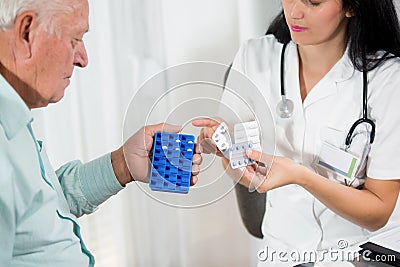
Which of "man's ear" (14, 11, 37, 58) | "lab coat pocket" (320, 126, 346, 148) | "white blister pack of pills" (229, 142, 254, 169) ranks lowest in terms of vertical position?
"lab coat pocket" (320, 126, 346, 148)

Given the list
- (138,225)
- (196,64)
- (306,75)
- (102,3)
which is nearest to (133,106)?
(196,64)

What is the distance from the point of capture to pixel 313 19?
4.89 ft

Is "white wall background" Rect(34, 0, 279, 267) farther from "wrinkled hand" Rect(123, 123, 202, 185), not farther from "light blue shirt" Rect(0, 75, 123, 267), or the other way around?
"light blue shirt" Rect(0, 75, 123, 267)

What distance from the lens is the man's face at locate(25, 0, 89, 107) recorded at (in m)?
1.00

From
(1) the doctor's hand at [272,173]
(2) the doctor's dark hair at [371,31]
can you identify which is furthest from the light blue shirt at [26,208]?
(2) the doctor's dark hair at [371,31]

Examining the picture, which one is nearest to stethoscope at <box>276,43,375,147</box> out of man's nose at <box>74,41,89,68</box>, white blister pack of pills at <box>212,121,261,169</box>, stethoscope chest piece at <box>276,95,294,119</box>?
stethoscope chest piece at <box>276,95,294,119</box>

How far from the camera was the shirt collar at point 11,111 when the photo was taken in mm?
927

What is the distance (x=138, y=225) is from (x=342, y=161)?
86cm

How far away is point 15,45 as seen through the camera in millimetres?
979

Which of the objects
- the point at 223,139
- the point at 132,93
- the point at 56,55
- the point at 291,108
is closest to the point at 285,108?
the point at 291,108

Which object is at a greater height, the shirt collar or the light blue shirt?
the shirt collar

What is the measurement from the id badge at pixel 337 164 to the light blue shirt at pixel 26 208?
660mm

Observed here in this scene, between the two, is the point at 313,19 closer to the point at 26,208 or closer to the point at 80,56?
the point at 80,56

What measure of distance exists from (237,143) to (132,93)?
0.76 m
